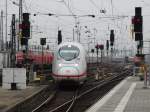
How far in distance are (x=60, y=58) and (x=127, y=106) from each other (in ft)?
43.5

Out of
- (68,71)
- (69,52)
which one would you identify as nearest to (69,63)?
(68,71)

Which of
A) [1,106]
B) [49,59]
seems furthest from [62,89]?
[49,59]

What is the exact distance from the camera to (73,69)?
107 feet

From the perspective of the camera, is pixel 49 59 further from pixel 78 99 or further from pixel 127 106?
pixel 127 106

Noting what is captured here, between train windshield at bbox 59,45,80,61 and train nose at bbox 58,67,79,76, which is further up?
train windshield at bbox 59,45,80,61

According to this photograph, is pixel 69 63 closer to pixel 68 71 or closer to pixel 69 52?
pixel 68 71

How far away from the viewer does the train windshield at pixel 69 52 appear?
3344cm

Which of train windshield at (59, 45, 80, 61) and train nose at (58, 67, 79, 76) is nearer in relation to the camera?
train nose at (58, 67, 79, 76)

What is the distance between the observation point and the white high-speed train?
3234 centimetres

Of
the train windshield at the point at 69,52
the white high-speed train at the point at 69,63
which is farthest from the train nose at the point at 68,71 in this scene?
the train windshield at the point at 69,52

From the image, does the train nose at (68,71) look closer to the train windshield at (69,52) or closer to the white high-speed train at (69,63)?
the white high-speed train at (69,63)

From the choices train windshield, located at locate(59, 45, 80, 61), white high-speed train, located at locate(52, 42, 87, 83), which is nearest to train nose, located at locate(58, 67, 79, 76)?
white high-speed train, located at locate(52, 42, 87, 83)

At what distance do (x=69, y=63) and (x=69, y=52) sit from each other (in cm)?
117

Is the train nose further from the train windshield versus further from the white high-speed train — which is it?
the train windshield
